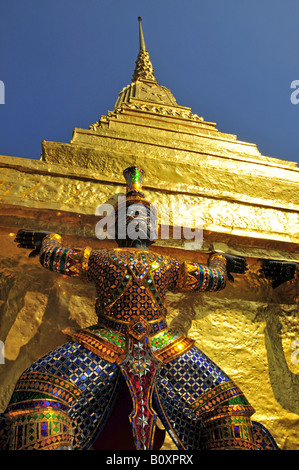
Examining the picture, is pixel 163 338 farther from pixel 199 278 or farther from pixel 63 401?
pixel 63 401

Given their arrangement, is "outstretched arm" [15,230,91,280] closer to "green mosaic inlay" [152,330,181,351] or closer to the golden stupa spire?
"green mosaic inlay" [152,330,181,351]

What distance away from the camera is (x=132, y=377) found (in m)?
1.70

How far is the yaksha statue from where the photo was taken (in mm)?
1526

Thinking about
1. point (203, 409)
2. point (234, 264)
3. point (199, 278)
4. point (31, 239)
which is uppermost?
point (31, 239)

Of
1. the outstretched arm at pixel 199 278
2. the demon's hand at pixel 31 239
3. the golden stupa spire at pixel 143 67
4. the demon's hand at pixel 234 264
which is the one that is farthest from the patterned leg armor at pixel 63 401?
the golden stupa spire at pixel 143 67

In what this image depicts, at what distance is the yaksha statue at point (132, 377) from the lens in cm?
153

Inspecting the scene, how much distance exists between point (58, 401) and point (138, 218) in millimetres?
1311

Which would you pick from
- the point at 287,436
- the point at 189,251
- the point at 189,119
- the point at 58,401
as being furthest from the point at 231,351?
the point at 189,119

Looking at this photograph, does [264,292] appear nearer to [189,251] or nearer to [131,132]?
[189,251]

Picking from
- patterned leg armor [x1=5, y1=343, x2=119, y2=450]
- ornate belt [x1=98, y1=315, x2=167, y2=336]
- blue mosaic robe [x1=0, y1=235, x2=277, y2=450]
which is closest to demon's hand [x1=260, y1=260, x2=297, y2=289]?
blue mosaic robe [x1=0, y1=235, x2=277, y2=450]
